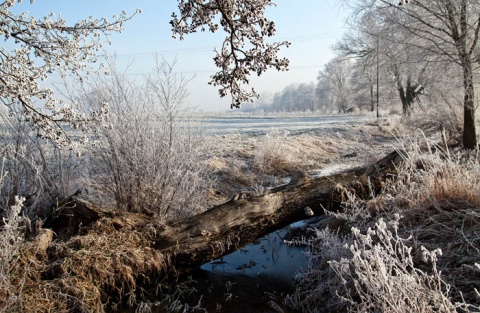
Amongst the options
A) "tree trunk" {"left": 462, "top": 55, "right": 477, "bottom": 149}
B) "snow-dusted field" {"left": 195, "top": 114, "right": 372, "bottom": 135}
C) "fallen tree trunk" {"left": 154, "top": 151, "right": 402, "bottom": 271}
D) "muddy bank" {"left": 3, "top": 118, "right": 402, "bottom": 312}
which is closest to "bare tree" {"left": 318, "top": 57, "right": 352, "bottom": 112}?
"snow-dusted field" {"left": 195, "top": 114, "right": 372, "bottom": 135}

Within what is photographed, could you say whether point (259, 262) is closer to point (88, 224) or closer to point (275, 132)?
point (88, 224)

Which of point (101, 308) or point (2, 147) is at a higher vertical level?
point (2, 147)

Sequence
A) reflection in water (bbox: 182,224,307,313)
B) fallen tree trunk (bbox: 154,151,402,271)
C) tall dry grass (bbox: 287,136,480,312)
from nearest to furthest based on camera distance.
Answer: tall dry grass (bbox: 287,136,480,312) → reflection in water (bbox: 182,224,307,313) → fallen tree trunk (bbox: 154,151,402,271)

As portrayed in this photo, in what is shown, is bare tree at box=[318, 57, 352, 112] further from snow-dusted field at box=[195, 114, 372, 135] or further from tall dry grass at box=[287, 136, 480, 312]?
tall dry grass at box=[287, 136, 480, 312]

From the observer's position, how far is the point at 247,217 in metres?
4.92

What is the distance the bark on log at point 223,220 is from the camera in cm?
467

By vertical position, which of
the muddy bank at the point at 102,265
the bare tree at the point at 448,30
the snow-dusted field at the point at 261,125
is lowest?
the muddy bank at the point at 102,265

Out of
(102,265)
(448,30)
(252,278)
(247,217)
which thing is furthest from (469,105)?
(102,265)

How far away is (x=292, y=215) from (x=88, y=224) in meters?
2.67

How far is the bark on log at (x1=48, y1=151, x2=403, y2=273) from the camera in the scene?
4668 millimetres

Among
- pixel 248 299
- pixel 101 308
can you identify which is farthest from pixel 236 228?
pixel 101 308

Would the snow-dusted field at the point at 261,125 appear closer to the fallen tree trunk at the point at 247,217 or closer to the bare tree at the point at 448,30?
the bare tree at the point at 448,30

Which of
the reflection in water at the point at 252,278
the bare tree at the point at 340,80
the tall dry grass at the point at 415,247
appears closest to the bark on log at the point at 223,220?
the reflection in water at the point at 252,278

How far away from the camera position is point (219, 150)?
11.7 meters
